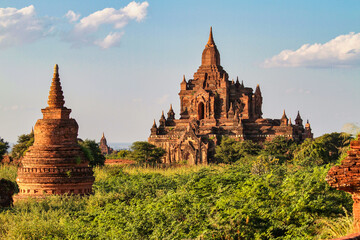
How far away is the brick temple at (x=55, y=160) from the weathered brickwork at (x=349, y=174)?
14.6 meters

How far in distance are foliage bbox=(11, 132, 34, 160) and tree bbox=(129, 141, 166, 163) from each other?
8.60 meters

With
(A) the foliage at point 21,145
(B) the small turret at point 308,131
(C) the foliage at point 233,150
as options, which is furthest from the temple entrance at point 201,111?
(A) the foliage at point 21,145

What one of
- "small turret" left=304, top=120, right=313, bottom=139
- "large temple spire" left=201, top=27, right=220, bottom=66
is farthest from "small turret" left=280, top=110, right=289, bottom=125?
"large temple spire" left=201, top=27, right=220, bottom=66

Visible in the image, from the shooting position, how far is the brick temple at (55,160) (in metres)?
25.5

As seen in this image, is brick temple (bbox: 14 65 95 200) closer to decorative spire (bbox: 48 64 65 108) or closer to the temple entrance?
decorative spire (bbox: 48 64 65 108)

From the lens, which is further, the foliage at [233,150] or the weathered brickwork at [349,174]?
the foliage at [233,150]

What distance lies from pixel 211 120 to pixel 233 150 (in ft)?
23.6

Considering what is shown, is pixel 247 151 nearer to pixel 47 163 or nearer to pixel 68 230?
pixel 47 163

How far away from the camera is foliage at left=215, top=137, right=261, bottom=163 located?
5928 centimetres

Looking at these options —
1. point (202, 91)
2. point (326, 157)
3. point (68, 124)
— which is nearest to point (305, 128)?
point (202, 91)

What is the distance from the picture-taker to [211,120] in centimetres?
6694

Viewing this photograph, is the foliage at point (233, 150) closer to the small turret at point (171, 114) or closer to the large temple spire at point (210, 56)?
the small turret at point (171, 114)

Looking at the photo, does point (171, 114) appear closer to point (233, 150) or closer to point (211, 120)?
point (211, 120)

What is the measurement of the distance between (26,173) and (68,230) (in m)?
8.06
